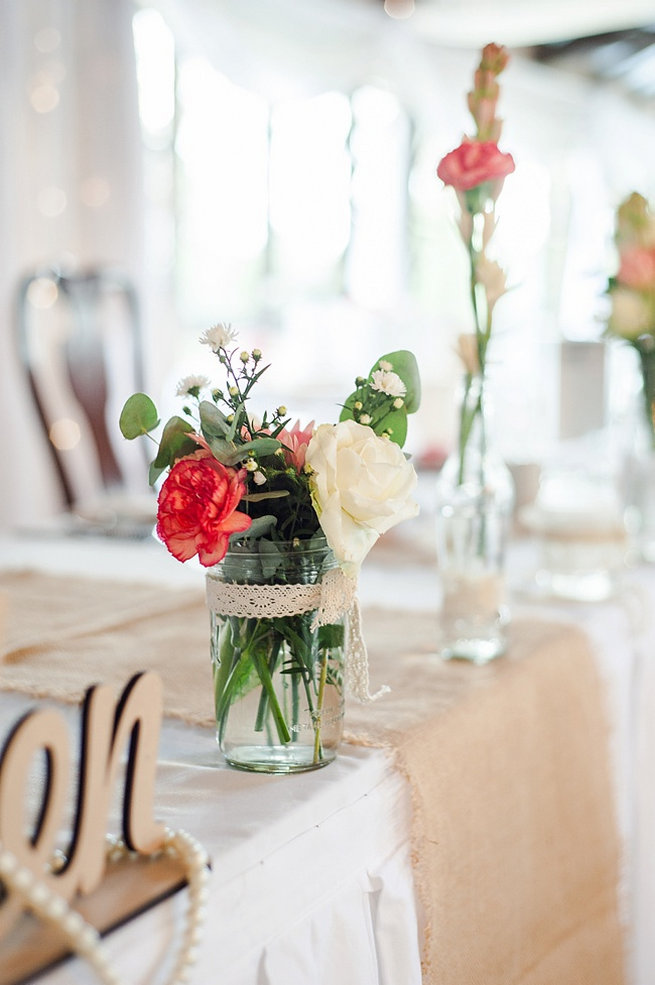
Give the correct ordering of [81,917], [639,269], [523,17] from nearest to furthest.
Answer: [81,917]
[639,269]
[523,17]

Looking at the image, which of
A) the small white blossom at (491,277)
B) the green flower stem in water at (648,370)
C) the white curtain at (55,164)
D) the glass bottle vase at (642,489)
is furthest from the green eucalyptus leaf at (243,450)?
the white curtain at (55,164)

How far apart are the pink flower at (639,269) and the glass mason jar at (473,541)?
0.47m

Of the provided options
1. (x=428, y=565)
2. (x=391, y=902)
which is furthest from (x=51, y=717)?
(x=428, y=565)

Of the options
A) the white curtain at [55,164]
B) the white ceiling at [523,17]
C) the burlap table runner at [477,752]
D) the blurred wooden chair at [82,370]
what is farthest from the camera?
the white curtain at [55,164]

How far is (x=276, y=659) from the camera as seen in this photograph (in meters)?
0.72

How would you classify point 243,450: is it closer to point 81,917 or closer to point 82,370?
point 81,917

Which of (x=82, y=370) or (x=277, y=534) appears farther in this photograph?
(x=82, y=370)

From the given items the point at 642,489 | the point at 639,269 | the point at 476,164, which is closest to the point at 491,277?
the point at 476,164

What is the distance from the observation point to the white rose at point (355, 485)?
2.28ft

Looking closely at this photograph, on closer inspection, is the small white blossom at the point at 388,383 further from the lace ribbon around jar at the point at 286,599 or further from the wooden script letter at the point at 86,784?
the wooden script letter at the point at 86,784

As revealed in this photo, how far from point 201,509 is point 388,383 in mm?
171

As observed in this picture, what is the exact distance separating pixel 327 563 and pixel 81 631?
1.57ft

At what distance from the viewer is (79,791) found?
1.81ft

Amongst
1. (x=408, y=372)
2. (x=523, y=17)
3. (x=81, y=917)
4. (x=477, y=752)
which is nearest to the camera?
(x=81, y=917)
